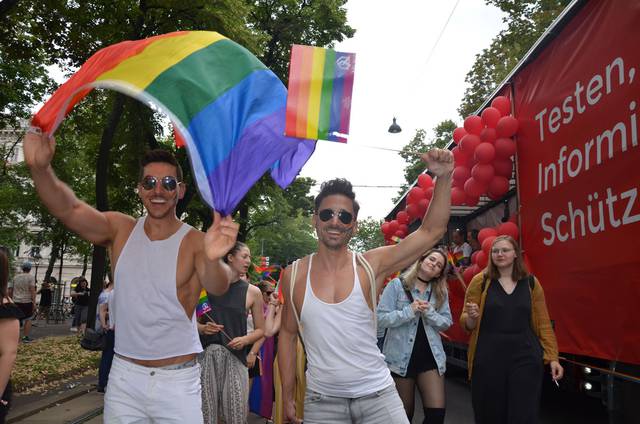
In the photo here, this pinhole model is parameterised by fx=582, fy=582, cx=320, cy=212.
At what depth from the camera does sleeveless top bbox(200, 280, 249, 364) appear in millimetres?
5219

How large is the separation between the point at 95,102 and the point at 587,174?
14348 mm

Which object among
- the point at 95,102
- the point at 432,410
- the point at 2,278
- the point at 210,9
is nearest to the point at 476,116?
the point at 432,410

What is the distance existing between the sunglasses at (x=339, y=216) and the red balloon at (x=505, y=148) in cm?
412

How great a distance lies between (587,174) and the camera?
16.2 feet

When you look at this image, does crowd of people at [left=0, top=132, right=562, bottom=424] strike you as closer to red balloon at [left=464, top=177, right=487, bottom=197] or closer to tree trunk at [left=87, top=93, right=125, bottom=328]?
red balloon at [left=464, top=177, right=487, bottom=197]

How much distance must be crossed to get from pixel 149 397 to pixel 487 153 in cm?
531

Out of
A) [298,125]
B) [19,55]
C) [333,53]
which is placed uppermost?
[19,55]

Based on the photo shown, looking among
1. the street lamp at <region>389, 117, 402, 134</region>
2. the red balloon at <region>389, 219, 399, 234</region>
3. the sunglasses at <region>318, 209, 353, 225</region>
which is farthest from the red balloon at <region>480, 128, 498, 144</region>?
the street lamp at <region>389, 117, 402, 134</region>

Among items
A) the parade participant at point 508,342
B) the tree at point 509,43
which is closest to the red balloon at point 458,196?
the parade participant at point 508,342

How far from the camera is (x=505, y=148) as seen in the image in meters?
6.83

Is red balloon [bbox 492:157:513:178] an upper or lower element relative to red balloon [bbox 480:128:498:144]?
lower

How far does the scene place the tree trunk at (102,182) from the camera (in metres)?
14.2

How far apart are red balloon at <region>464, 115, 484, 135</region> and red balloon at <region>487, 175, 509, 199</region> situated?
2.51ft

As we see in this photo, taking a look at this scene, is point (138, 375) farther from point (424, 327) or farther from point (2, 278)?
point (424, 327)
